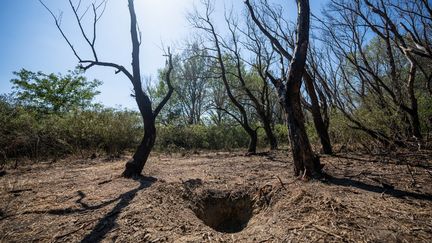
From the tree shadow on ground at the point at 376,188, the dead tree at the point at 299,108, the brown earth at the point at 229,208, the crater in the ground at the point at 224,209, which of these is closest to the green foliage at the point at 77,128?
the brown earth at the point at 229,208

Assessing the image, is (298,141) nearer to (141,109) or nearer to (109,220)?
(109,220)

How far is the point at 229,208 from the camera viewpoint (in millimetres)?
3488

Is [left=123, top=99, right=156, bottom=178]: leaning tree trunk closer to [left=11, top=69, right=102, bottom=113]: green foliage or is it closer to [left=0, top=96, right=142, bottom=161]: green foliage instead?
[left=0, top=96, right=142, bottom=161]: green foliage

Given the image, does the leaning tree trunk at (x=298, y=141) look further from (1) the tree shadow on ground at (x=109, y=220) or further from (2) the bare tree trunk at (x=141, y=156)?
(2) the bare tree trunk at (x=141, y=156)

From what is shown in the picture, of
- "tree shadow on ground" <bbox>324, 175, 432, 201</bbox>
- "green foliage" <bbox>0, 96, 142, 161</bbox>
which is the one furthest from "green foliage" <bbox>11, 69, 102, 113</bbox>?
"tree shadow on ground" <bbox>324, 175, 432, 201</bbox>

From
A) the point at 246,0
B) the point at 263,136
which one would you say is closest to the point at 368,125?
the point at 246,0

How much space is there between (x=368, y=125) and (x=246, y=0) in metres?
4.79

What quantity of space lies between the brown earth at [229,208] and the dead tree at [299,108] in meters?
0.29

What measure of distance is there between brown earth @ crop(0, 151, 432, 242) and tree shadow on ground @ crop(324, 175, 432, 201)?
0.04ft

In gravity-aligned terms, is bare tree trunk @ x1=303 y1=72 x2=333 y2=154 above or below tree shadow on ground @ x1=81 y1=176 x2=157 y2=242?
above

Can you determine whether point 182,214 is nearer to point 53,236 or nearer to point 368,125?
point 53,236

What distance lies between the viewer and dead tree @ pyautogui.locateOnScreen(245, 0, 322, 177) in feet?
12.3

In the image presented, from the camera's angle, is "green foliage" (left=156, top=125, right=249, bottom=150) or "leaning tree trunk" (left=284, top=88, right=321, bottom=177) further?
"green foliage" (left=156, top=125, right=249, bottom=150)

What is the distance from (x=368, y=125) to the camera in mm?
6559
